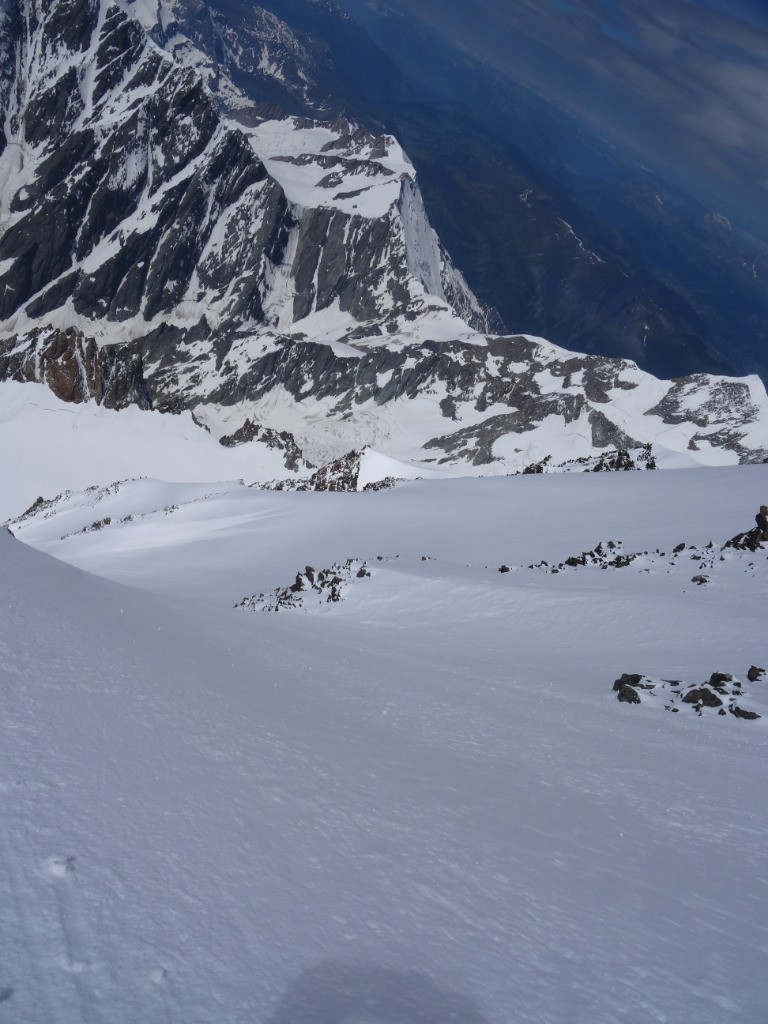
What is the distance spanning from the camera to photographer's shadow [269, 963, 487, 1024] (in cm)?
210

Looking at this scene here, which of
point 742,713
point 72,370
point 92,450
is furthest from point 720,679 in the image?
point 72,370

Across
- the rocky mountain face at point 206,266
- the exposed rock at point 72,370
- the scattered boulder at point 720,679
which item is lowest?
the scattered boulder at point 720,679

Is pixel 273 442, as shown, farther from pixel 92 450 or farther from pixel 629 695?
pixel 629 695

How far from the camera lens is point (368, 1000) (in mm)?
2199

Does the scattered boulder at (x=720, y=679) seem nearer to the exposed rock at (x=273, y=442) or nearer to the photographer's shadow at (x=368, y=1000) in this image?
the photographer's shadow at (x=368, y=1000)

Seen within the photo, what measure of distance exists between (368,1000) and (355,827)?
1002 millimetres

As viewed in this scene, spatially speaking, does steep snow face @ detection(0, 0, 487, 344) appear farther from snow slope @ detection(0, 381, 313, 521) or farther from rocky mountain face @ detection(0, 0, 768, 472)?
snow slope @ detection(0, 381, 313, 521)

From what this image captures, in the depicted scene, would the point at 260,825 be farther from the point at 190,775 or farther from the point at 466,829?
the point at 466,829

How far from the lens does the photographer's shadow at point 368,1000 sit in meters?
2.10

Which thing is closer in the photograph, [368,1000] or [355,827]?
[368,1000]

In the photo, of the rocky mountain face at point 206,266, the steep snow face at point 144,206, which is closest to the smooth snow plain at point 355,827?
the rocky mountain face at point 206,266

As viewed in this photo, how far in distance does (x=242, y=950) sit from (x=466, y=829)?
4.80ft

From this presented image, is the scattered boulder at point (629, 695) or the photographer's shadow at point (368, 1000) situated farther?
the scattered boulder at point (629, 695)

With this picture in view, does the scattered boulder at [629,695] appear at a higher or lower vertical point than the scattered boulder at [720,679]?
lower
